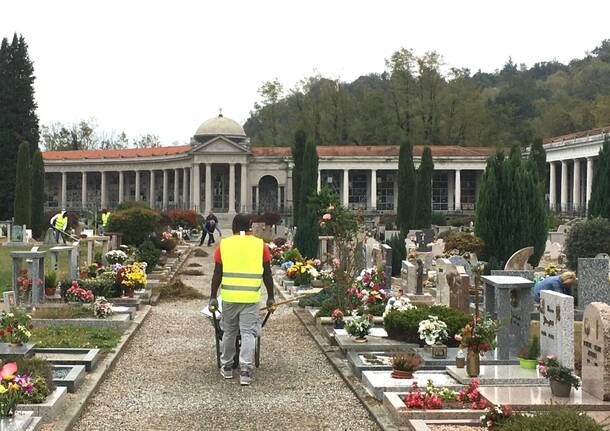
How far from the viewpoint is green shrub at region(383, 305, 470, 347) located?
1141cm

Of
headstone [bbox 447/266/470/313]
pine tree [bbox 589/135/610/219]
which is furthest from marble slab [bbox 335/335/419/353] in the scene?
pine tree [bbox 589/135/610/219]

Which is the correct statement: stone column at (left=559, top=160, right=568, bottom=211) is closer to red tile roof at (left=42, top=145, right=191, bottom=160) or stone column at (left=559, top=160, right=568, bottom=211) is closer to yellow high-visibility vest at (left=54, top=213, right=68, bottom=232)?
red tile roof at (left=42, top=145, right=191, bottom=160)

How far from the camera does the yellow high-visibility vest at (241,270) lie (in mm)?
9609

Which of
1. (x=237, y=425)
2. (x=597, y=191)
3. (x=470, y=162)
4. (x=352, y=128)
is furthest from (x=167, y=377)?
(x=352, y=128)

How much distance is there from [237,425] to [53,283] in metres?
9.69

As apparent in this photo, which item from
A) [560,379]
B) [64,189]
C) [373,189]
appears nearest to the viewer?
[560,379]

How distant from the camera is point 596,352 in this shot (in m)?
8.19

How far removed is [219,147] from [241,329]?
50.7 m

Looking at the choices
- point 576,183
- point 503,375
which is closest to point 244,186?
point 576,183

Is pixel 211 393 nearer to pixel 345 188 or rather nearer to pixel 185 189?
pixel 345 188

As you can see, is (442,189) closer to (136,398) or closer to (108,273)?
(108,273)

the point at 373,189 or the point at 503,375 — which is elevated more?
the point at 373,189

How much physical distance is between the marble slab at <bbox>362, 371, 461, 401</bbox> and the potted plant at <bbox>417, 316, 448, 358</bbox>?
0.59 m

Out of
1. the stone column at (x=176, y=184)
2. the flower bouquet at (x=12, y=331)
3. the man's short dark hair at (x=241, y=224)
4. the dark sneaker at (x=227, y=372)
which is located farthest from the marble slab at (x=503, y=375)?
the stone column at (x=176, y=184)
